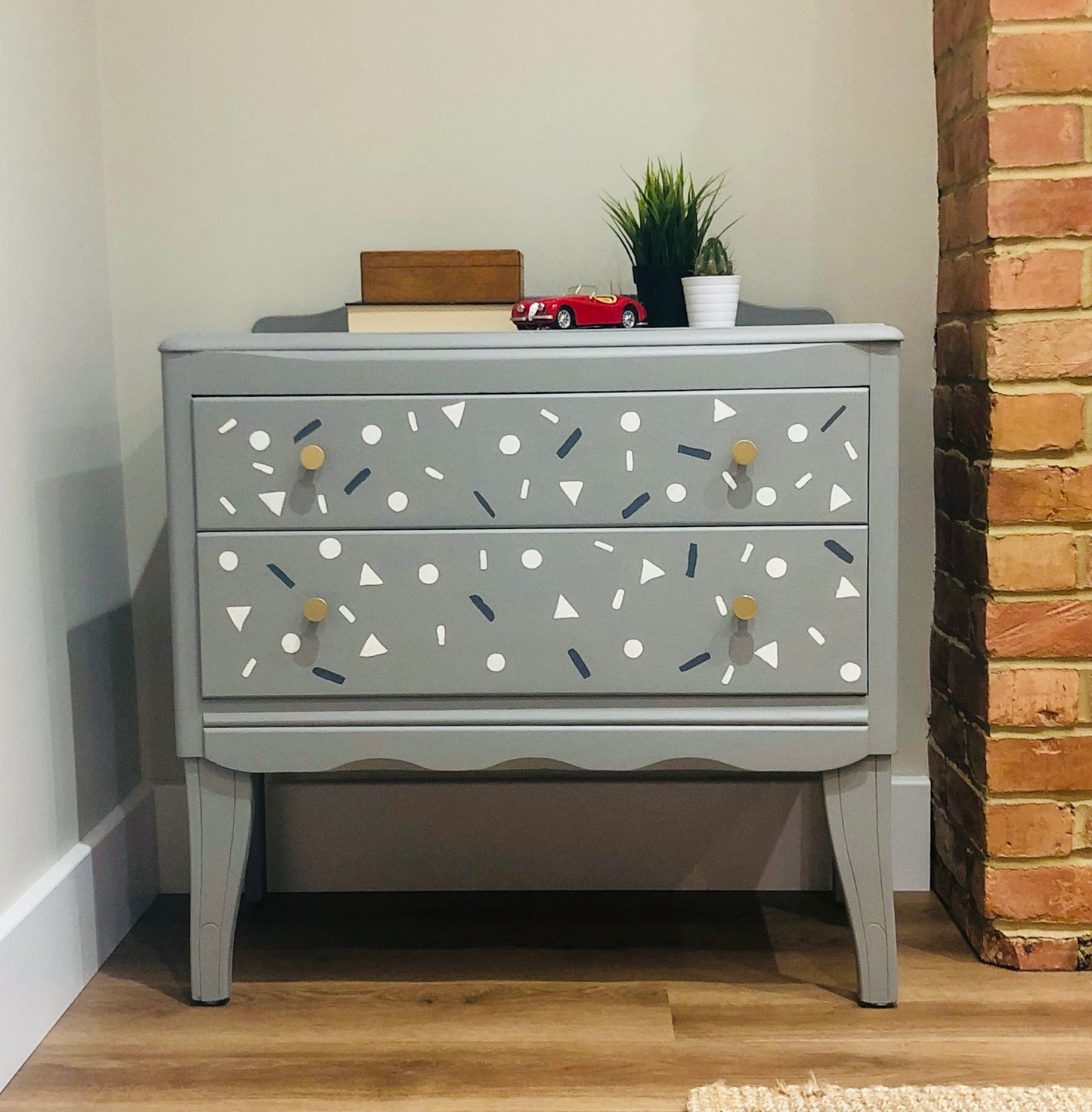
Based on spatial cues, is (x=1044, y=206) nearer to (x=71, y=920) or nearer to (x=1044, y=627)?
(x=1044, y=627)

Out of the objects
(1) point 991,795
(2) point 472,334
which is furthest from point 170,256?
(1) point 991,795

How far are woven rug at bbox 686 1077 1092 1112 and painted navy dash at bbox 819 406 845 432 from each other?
2.28 ft

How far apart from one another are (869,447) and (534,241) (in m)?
0.65

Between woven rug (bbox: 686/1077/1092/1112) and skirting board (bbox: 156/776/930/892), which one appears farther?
skirting board (bbox: 156/776/930/892)

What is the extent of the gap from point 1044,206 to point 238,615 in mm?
1070

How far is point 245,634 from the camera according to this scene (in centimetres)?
145

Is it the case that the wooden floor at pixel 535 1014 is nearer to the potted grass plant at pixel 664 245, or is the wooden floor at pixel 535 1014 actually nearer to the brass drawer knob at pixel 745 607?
the brass drawer knob at pixel 745 607

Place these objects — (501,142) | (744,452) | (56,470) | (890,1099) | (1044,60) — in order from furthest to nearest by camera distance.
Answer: (501,142) < (56,470) < (1044,60) < (744,452) < (890,1099)

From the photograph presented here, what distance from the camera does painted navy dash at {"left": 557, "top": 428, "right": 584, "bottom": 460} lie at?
141cm

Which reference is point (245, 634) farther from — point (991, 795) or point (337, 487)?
point (991, 795)

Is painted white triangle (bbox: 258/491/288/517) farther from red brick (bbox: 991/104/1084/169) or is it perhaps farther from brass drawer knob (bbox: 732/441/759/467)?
red brick (bbox: 991/104/1084/169)

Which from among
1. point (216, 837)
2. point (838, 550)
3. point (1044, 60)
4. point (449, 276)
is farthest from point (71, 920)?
point (1044, 60)

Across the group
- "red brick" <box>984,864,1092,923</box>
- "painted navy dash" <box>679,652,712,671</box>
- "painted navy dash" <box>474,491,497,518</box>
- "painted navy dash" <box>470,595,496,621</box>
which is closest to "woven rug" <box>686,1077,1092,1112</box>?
"red brick" <box>984,864,1092,923</box>

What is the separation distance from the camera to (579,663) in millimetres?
1439
